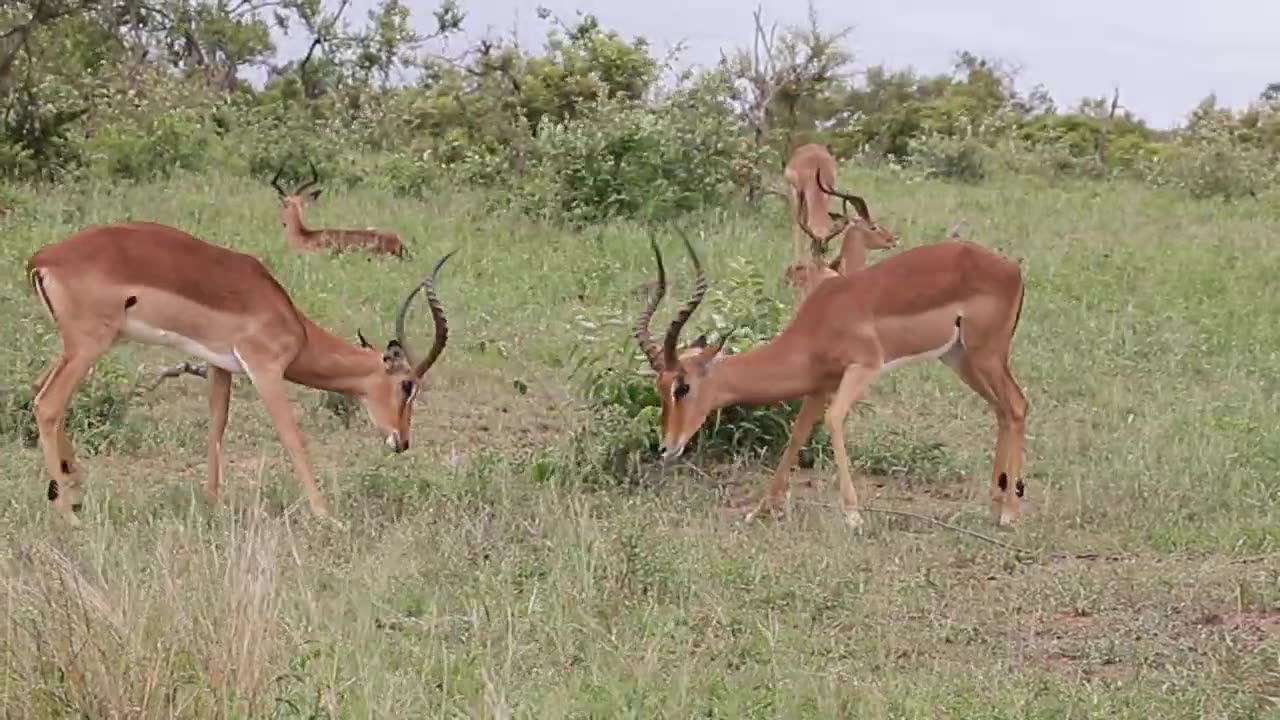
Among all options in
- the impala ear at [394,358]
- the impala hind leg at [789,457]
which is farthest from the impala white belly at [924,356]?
the impala ear at [394,358]

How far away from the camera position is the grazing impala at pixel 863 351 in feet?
20.2

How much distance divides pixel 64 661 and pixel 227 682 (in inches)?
13.0

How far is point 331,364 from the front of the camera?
21.0 ft

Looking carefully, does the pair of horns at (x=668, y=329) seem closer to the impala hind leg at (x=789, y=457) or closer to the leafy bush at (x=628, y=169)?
the impala hind leg at (x=789, y=457)

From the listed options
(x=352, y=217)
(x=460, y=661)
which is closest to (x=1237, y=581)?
(x=460, y=661)

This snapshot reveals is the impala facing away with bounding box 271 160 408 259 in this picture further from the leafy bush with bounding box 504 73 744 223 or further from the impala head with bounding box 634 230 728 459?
the impala head with bounding box 634 230 728 459

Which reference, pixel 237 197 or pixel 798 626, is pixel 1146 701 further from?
pixel 237 197

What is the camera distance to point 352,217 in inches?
515

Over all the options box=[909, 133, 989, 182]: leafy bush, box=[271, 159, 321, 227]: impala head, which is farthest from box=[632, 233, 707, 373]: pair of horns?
box=[909, 133, 989, 182]: leafy bush

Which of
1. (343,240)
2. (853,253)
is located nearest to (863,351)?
(853,253)

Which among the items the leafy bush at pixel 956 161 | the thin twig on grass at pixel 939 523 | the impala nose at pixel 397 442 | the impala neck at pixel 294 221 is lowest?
the thin twig on grass at pixel 939 523

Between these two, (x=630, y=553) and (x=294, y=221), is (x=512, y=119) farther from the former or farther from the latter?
(x=630, y=553)

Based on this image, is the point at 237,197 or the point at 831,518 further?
the point at 237,197

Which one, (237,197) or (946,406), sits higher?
(237,197)
